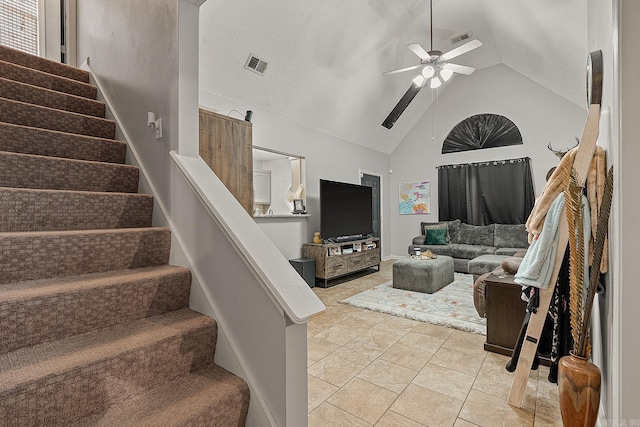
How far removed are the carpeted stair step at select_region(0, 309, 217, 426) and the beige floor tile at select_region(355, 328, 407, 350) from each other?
1597 millimetres

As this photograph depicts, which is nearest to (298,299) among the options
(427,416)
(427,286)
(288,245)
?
(427,416)

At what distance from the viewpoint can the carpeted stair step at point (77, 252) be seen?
127 centimetres

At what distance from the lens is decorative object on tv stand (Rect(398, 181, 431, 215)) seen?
23.2ft

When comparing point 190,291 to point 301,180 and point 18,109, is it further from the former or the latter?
point 301,180

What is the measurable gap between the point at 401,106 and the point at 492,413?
574cm

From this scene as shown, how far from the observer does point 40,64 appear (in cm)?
258

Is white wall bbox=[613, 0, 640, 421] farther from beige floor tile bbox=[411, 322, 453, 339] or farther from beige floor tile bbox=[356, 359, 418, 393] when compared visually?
beige floor tile bbox=[411, 322, 453, 339]

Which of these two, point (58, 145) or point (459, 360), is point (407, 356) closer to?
point (459, 360)

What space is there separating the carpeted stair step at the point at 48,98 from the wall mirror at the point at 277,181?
2320 mm

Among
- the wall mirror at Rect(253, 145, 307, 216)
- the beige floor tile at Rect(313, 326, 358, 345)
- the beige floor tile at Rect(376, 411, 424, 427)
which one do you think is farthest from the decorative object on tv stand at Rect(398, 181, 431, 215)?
the beige floor tile at Rect(376, 411, 424, 427)

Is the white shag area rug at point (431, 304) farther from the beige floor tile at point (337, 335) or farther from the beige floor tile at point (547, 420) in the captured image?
the beige floor tile at point (547, 420)

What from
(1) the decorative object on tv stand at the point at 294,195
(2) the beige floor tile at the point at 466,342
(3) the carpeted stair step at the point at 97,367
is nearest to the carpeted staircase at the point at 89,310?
(3) the carpeted stair step at the point at 97,367

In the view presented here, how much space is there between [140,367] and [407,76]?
20.1ft

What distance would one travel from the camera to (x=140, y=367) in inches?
44.6
